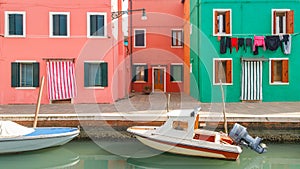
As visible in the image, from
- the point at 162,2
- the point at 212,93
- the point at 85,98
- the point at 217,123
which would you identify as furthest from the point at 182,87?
the point at 217,123

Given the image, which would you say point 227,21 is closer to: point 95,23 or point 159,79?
point 95,23

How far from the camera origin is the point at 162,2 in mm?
27797

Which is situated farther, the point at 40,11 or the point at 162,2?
the point at 162,2

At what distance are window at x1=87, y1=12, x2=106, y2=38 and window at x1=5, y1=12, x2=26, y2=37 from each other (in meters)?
2.95

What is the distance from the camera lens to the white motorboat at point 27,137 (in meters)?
10.4

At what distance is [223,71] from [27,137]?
10630 millimetres

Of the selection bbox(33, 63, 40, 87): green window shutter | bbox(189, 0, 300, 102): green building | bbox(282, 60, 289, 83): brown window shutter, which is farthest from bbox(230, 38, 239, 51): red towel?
bbox(33, 63, 40, 87): green window shutter

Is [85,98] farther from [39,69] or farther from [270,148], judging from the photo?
[270,148]

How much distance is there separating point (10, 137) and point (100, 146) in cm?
269

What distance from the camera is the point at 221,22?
18.6m

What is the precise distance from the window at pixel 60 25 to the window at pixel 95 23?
96cm

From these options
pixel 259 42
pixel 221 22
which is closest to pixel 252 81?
pixel 259 42

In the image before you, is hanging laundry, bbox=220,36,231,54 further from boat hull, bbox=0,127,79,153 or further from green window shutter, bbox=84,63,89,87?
boat hull, bbox=0,127,79,153

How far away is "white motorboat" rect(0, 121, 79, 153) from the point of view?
34.3 feet
